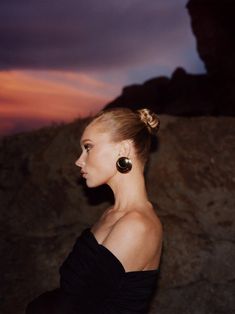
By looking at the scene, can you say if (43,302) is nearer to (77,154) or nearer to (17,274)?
(17,274)

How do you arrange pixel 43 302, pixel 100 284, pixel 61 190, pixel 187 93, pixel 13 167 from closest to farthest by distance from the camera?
pixel 100 284, pixel 43 302, pixel 61 190, pixel 13 167, pixel 187 93

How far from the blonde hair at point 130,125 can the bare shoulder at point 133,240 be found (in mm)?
362

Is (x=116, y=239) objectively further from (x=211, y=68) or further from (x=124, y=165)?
(x=211, y=68)

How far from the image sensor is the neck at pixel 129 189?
2322mm

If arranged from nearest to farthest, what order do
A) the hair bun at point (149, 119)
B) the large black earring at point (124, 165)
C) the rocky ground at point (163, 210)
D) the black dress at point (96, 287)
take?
the black dress at point (96, 287), the large black earring at point (124, 165), the hair bun at point (149, 119), the rocky ground at point (163, 210)

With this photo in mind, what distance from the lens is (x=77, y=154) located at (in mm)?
5250

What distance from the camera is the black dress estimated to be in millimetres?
2088

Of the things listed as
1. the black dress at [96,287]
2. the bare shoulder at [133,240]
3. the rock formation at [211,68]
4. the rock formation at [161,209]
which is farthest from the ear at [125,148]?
the rock formation at [211,68]

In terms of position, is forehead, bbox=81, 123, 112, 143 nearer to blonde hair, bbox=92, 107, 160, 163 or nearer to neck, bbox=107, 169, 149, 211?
blonde hair, bbox=92, 107, 160, 163

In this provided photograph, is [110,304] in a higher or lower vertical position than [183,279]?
higher

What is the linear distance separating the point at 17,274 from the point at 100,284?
2.72m

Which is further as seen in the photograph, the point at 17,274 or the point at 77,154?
the point at 77,154

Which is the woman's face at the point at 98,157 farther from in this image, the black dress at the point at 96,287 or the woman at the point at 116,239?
the black dress at the point at 96,287

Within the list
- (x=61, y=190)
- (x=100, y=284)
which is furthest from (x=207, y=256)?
(x=100, y=284)
